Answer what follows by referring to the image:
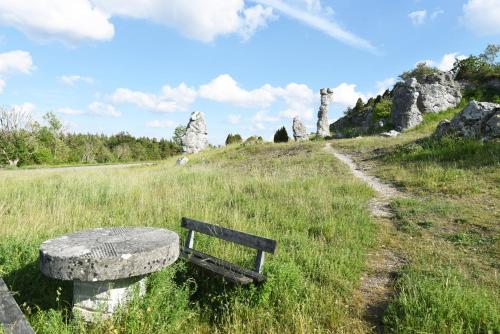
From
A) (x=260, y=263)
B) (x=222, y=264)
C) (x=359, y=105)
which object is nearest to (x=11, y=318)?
(x=222, y=264)

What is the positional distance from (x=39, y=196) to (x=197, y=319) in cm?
782

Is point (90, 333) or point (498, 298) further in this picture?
point (498, 298)

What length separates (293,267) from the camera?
513 cm

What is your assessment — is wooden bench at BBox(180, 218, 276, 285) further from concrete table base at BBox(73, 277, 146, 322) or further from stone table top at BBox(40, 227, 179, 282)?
concrete table base at BBox(73, 277, 146, 322)

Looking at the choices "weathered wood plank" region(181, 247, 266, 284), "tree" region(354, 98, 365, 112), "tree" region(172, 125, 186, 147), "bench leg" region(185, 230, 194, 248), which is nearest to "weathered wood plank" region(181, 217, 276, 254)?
"bench leg" region(185, 230, 194, 248)

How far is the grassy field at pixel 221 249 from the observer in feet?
14.1

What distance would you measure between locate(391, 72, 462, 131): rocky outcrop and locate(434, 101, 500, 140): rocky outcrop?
31.3 feet

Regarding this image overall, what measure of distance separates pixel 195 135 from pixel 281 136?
8311 millimetres

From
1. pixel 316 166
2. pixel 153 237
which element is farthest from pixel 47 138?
pixel 153 237

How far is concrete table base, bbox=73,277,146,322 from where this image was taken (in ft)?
13.9

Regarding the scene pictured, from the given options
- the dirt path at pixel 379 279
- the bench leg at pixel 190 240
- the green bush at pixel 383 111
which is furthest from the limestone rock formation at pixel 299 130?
the bench leg at pixel 190 240

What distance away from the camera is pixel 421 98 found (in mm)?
29297

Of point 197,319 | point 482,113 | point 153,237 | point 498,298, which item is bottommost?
point 197,319

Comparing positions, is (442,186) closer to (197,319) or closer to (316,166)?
(316,166)
